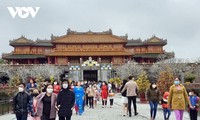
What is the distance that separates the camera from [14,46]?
7412 centimetres

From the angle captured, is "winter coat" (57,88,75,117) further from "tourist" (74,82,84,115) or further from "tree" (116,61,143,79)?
"tree" (116,61,143,79)

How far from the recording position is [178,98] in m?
11.2

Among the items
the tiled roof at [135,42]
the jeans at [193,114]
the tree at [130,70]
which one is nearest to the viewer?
the jeans at [193,114]

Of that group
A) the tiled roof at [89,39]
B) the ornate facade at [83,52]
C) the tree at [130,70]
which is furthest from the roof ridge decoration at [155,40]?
the tree at [130,70]

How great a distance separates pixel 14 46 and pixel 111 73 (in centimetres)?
2222

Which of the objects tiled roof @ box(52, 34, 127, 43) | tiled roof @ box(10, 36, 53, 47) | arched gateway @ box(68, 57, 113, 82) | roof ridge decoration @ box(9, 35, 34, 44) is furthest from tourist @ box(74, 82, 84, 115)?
roof ridge decoration @ box(9, 35, 34, 44)

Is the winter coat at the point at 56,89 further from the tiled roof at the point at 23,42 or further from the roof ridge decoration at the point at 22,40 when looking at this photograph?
the roof ridge decoration at the point at 22,40

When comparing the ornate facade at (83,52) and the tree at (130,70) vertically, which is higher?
the ornate facade at (83,52)

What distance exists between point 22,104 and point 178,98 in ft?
14.8

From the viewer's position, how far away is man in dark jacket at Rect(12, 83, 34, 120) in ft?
35.0

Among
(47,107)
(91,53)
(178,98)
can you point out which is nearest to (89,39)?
(91,53)

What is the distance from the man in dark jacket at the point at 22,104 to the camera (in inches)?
420

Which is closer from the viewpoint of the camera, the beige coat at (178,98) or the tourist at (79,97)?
the beige coat at (178,98)

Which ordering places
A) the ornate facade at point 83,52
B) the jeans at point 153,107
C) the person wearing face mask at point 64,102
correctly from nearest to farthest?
the person wearing face mask at point 64,102, the jeans at point 153,107, the ornate facade at point 83,52
